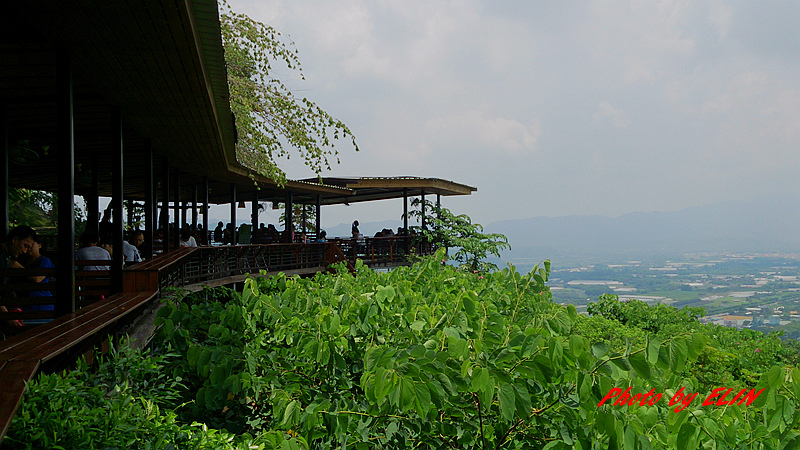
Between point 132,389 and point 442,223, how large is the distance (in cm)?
1663

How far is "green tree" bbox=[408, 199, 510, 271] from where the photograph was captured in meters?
17.5

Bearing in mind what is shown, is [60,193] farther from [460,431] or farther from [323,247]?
[323,247]

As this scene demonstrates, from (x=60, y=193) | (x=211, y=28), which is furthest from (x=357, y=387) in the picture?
(x=60, y=193)

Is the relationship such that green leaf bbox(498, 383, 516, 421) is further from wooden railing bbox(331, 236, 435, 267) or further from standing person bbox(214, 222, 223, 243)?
standing person bbox(214, 222, 223, 243)

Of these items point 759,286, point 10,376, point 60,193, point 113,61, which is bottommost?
point 759,286

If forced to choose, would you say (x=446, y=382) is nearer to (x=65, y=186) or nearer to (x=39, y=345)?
(x=39, y=345)

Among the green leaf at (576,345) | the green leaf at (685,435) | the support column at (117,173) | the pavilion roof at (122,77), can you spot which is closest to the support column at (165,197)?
the pavilion roof at (122,77)

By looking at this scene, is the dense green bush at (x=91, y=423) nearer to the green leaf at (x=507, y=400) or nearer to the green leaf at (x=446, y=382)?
the green leaf at (x=446, y=382)

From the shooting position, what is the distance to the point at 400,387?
1759mm

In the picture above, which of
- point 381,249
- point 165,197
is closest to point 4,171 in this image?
point 165,197

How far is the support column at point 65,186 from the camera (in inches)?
177

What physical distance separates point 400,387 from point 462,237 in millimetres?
16759

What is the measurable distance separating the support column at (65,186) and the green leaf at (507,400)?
12.6 feet

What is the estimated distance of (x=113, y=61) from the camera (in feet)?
16.1
